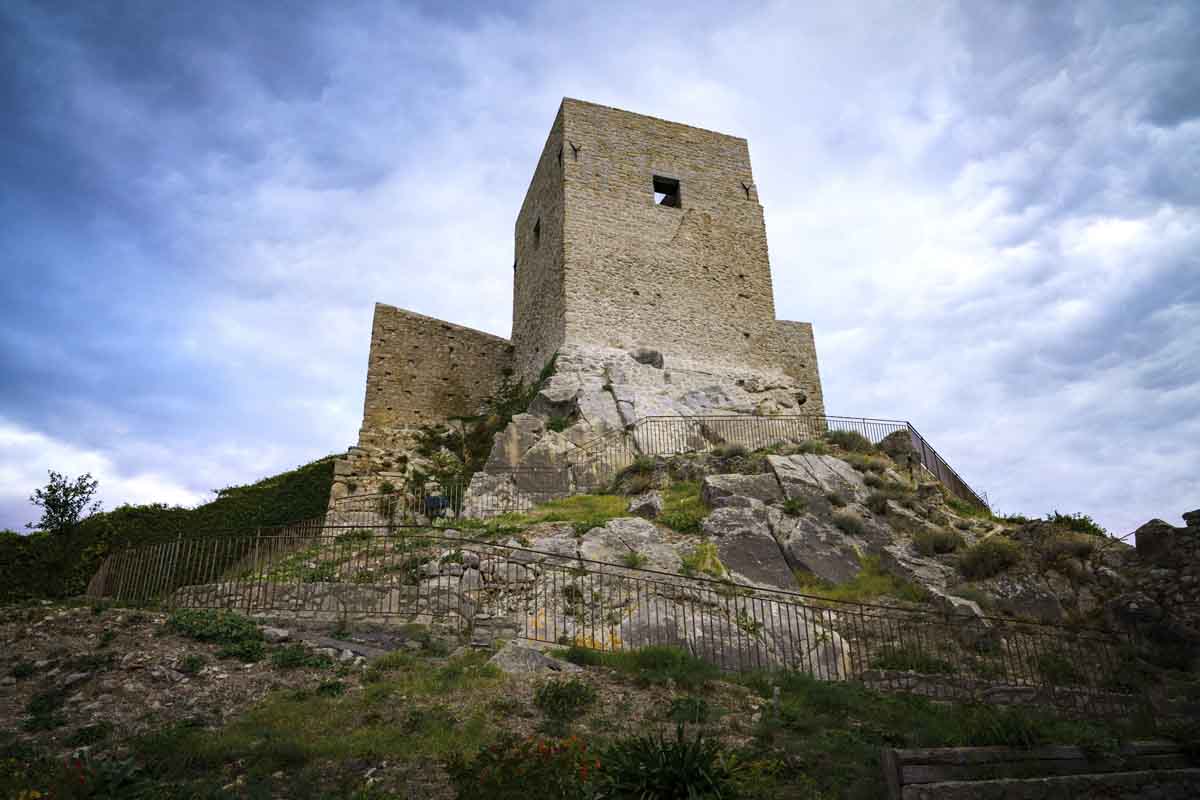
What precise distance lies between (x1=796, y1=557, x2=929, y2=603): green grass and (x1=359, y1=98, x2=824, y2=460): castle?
9061 mm

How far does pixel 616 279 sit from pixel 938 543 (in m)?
11.1

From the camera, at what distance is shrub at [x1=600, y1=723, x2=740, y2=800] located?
5.88m

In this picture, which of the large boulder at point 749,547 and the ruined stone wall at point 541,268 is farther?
the ruined stone wall at point 541,268

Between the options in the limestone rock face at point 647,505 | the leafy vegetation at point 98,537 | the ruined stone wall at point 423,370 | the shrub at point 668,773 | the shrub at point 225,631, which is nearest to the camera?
the shrub at point 668,773

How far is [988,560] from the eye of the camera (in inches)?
526

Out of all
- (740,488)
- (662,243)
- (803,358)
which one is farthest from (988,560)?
(803,358)

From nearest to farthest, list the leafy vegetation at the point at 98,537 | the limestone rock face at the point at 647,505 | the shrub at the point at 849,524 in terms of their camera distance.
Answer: the shrub at the point at 849,524 < the limestone rock face at the point at 647,505 < the leafy vegetation at the point at 98,537

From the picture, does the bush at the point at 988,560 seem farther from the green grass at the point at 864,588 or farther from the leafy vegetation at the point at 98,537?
the leafy vegetation at the point at 98,537

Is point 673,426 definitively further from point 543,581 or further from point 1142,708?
point 1142,708

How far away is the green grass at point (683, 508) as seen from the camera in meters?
13.8

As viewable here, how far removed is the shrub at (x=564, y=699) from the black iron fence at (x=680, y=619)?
164 cm

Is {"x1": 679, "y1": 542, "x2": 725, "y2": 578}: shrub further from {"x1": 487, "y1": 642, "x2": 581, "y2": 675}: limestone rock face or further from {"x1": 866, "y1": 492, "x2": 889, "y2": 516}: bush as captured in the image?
{"x1": 866, "y1": 492, "x2": 889, "y2": 516}: bush

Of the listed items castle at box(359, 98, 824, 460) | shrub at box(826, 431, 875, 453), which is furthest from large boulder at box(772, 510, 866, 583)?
castle at box(359, 98, 824, 460)

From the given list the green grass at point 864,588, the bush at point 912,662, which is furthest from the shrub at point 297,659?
the green grass at point 864,588
